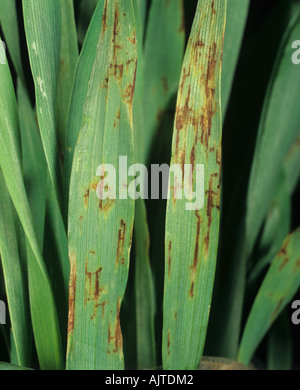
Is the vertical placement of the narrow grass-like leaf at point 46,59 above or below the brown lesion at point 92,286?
above

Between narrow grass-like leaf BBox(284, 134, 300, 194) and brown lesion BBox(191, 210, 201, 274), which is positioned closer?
brown lesion BBox(191, 210, 201, 274)

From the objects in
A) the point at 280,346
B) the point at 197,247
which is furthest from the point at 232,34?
the point at 280,346

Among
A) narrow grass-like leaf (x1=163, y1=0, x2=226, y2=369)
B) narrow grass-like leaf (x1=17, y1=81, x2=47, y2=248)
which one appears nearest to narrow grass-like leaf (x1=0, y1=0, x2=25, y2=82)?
narrow grass-like leaf (x1=17, y1=81, x2=47, y2=248)

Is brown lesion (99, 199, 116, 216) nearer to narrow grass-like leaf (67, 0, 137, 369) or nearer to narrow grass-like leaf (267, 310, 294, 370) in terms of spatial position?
narrow grass-like leaf (67, 0, 137, 369)

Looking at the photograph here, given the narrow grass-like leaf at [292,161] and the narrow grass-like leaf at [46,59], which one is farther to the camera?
the narrow grass-like leaf at [292,161]

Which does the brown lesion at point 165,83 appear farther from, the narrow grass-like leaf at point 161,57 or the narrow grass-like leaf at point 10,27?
the narrow grass-like leaf at point 10,27

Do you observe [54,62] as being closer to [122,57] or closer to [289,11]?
[122,57]

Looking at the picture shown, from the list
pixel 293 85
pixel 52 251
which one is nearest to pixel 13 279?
pixel 52 251

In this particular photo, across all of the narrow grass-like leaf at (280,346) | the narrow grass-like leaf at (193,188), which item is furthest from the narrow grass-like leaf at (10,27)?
the narrow grass-like leaf at (280,346)
